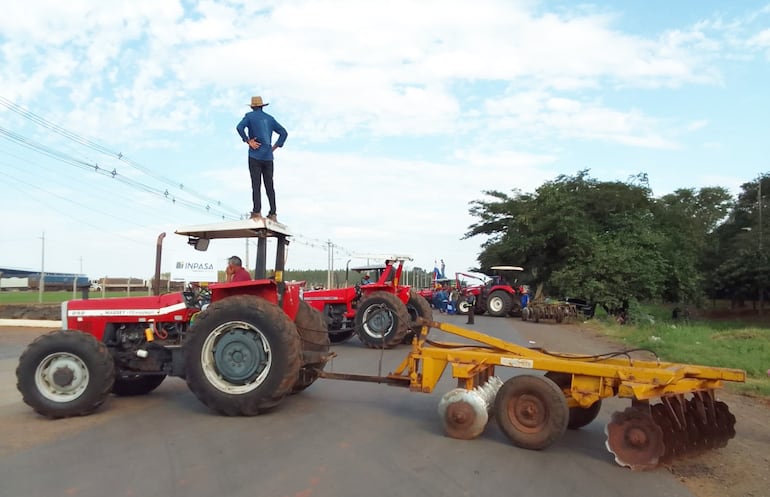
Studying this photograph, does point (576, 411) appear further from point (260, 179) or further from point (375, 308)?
point (375, 308)

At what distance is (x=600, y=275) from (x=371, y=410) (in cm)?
2180

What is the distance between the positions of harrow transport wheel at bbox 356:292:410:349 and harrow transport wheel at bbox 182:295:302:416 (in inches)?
264

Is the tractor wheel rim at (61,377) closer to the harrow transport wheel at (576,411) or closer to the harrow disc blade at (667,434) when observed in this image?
the harrow transport wheel at (576,411)

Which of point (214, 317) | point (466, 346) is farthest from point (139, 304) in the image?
point (466, 346)

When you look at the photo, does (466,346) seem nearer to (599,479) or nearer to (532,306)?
(599,479)

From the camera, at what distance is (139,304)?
7.11 m

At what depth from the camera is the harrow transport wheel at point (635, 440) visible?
4926 mm

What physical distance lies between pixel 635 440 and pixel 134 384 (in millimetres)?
5730

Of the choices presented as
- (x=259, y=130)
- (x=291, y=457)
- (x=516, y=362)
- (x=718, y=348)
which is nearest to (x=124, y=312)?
(x=259, y=130)

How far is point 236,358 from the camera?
6.43 meters

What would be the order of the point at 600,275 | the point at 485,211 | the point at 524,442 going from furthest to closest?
the point at 485,211, the point at 600,275, the point at 524,442

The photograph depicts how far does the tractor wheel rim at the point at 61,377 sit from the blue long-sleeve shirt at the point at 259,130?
2.99 metres

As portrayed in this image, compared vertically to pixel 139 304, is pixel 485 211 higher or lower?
higher

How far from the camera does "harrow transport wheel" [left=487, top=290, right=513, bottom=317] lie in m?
25.6
